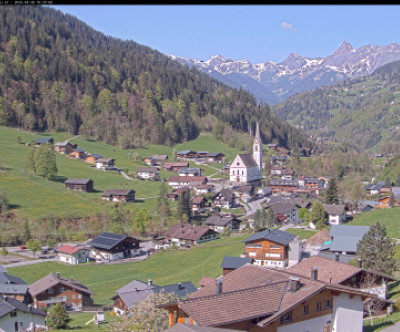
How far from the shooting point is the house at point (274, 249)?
37906 millimetres

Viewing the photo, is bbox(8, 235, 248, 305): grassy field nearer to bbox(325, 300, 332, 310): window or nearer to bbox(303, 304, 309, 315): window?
bbox(325, 300, 332, 310): window

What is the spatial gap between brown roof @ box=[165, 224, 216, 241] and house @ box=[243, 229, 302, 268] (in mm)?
12496

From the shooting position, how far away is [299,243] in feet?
123

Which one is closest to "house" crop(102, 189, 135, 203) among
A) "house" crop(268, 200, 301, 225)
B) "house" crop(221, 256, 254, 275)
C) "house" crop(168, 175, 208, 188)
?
"house" crop(168, 175, 208, 188)

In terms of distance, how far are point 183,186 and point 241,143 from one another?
44.0 m

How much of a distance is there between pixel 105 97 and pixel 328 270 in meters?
104

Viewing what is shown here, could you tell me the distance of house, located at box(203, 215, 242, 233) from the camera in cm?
5691

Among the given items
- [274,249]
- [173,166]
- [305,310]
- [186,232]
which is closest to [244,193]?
[173,166]

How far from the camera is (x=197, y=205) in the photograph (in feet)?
221

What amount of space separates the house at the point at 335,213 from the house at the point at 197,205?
20.2 m

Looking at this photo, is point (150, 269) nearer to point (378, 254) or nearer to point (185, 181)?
point (378, 254)

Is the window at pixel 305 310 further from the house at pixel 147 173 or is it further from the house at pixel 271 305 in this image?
the house at pixel 147 173

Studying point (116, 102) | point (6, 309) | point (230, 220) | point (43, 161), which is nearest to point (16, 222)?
point (43, 161)

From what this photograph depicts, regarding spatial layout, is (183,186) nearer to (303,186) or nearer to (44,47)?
(303,186)
